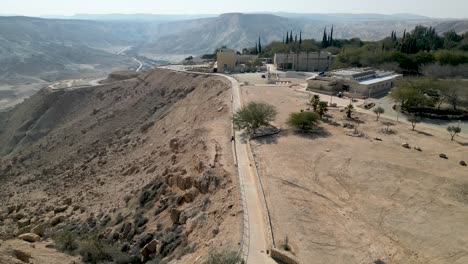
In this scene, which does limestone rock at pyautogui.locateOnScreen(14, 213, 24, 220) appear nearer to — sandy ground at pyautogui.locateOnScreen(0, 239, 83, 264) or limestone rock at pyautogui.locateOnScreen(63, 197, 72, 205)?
limestone rock at pyautogui.locateOnScreen(63, 197, 72, 205)

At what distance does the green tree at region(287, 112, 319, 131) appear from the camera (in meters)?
33.7

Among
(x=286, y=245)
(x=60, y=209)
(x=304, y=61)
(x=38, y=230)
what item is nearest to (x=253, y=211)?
(x=286, y=245)

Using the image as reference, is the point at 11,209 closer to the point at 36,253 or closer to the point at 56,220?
the point at 56,220

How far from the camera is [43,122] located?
6091 centimetres

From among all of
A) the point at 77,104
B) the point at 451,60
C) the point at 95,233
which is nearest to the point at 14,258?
the point at 95,233

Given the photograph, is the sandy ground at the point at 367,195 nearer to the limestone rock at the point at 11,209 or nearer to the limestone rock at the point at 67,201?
the limestone rock at the point at 67,201

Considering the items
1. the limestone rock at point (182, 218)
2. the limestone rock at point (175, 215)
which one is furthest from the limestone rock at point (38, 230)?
the limestone rock at point (182, 218)

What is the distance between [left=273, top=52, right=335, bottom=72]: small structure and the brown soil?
19447 millimetres

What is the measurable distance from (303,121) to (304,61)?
133 feet

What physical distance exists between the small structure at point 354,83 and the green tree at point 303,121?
18589 millimetres

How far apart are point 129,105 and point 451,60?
50107mm

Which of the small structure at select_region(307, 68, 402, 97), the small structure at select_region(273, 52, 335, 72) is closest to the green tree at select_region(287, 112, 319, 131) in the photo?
the small structure at select_region(307, 68, 402, 97)

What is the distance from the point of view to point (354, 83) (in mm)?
51281

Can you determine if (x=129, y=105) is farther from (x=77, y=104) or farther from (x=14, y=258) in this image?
(x=14, y=258)
